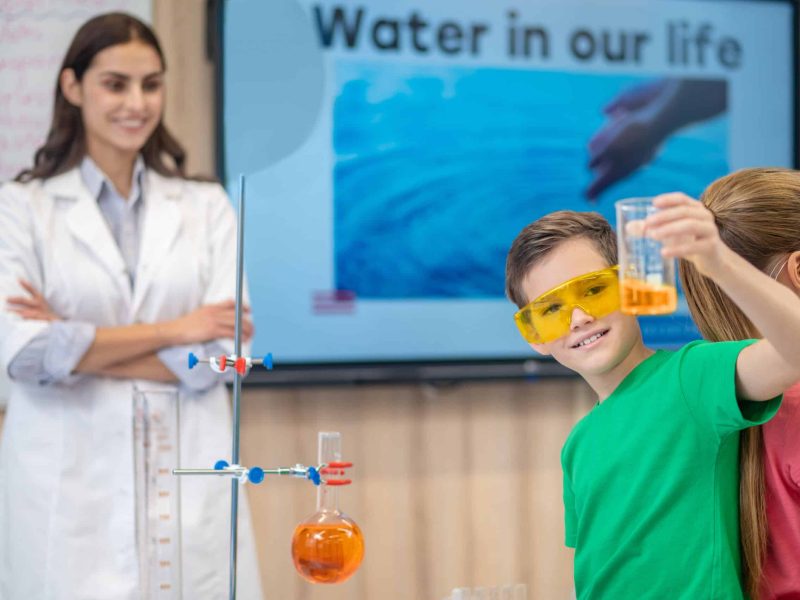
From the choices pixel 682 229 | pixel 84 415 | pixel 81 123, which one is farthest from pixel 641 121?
pixel 682 229

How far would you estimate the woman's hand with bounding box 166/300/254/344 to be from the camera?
107 inches

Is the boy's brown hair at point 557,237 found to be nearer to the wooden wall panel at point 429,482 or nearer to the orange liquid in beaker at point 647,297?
the orange liquid in beaker at point 647,297

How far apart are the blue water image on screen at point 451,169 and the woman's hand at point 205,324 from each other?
750mm

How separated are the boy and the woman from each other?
1243 mm

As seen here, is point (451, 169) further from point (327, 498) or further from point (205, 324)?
point (327, 498)

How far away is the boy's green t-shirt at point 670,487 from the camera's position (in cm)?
137

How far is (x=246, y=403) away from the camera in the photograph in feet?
11.3

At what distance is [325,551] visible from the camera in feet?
4.60

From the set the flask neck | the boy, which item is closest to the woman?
the flask neck

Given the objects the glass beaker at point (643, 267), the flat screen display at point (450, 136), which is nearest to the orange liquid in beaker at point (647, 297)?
the glass beaker at point (643, 267)

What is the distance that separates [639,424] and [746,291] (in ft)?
1.19

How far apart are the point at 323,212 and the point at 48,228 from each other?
957 mm

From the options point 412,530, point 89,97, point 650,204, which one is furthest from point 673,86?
point 650,204

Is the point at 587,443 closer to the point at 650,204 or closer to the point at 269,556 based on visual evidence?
the point at 650,204
